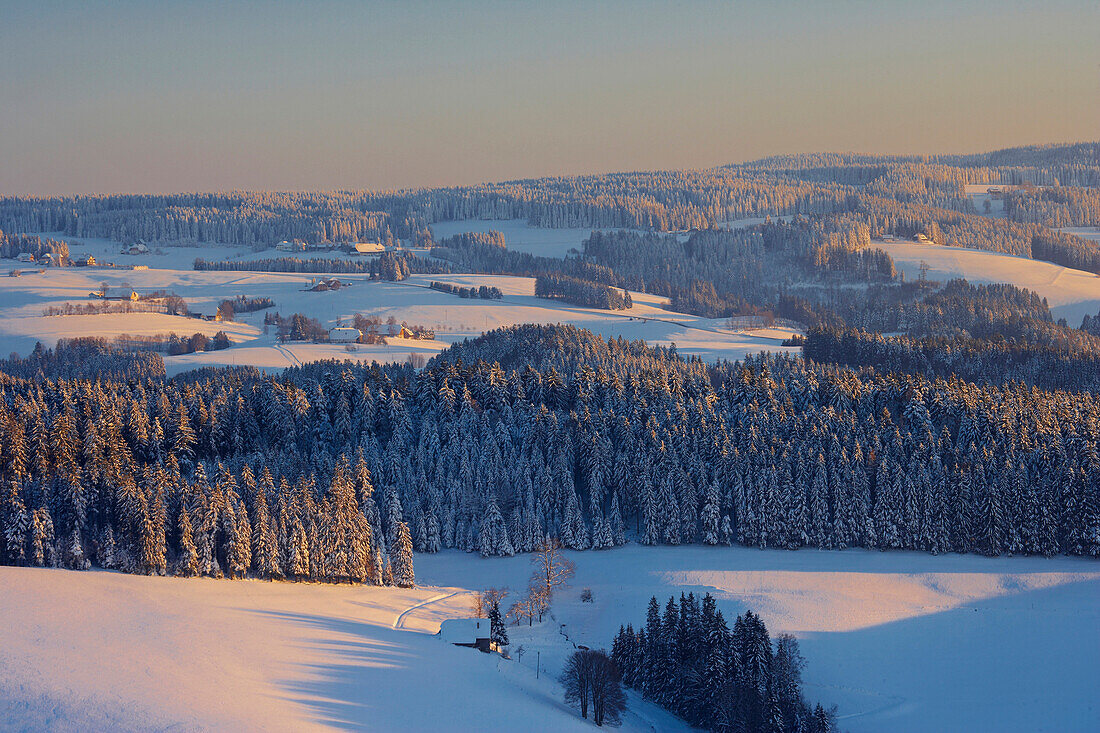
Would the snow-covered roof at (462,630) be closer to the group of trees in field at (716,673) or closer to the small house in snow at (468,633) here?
the small house in snow at (468,633)

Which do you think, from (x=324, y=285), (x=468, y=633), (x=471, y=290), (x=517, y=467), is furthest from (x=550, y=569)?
(x=324, y=285)

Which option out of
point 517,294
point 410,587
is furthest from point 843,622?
point 517,294

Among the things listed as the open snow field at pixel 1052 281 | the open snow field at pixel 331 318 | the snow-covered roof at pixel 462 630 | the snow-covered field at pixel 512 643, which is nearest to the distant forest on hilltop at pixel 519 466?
the snow-covered field at pixel 512 643

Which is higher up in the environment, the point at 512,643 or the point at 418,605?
the point at 418,605

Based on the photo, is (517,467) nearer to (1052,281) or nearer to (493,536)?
(493,536)

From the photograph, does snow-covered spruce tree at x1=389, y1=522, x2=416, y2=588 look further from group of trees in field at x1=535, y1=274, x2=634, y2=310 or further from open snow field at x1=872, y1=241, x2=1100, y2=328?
open snow field at x1=872, y1=241, x2=1100, y2=328

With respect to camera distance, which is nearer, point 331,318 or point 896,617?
point 896,617
